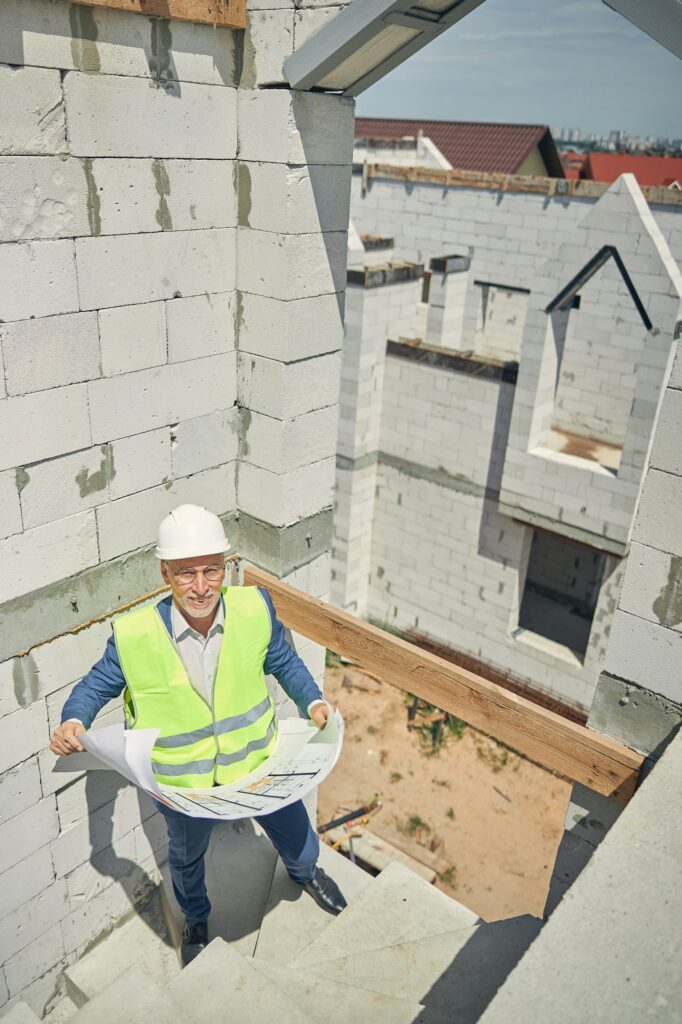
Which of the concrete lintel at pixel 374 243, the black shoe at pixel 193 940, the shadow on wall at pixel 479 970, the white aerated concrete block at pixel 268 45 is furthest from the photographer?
the concrete lintel at pixel 374 243

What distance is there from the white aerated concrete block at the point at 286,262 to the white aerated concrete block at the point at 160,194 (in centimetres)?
21

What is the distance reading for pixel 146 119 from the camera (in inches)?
152

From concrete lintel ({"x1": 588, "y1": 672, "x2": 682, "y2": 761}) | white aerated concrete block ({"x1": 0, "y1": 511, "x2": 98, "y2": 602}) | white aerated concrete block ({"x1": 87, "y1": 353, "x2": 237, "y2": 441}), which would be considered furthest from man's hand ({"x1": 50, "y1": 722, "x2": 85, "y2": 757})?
concrete lintel ({"x1": 588, "y1": 672, "x2": 682, "y2": 761})

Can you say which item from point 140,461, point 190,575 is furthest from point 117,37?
point 190,575

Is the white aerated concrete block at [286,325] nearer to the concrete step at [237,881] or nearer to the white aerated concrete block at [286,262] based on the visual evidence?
the white aerated concrete block at [286,262]

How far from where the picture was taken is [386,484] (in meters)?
12.3

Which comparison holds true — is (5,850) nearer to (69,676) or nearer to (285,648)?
(69,676)

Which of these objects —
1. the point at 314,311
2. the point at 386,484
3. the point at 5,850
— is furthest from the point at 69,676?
the point at 386,484

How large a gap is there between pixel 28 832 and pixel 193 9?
15.1 feet

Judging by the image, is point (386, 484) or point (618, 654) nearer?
point (618, 654)

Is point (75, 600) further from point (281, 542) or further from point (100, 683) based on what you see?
point (281, 542)

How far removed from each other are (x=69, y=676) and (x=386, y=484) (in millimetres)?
8255

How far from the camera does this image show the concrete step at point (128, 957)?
498 cm

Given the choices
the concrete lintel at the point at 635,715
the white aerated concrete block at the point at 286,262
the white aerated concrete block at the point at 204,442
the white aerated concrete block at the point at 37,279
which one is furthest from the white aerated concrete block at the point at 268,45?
the concrete lintel at the point at 635,715
